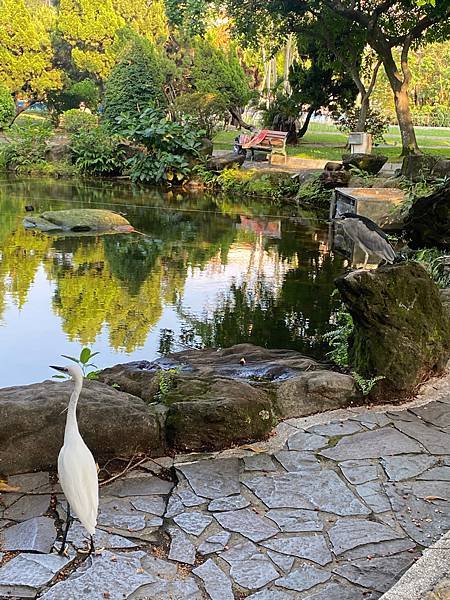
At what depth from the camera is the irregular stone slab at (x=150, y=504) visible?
343 cm

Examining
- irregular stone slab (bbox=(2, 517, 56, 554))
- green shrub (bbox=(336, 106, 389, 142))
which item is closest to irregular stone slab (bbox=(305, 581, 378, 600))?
irregular stone slab (bbox=(2, 517, 56, 554))

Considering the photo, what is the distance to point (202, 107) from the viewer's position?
25328 millimetres

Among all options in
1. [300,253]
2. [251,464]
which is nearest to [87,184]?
[300,253]

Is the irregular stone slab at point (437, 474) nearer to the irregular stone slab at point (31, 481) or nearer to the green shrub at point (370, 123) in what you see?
the irregular stone slab at point (31, 481)

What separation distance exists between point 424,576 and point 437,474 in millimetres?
1309

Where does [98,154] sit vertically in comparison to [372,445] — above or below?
above

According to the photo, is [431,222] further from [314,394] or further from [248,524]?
[248,524]

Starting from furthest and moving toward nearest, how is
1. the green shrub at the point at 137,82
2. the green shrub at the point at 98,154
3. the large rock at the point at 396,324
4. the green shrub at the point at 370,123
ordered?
1. the green shrub at the point at 137,82
2. the green shrub at the point at 98,154
3. the green shrub at the point at 370,123
4. the large rock at the point at 396,324

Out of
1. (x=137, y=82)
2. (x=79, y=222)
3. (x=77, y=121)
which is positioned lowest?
(x=79, y=222)

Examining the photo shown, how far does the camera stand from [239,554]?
10.1 feet

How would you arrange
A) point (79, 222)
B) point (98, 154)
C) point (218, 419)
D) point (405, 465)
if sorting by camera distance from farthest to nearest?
point (98, 154) < point (79, 222) < point (218, 419) < point (405, 465)

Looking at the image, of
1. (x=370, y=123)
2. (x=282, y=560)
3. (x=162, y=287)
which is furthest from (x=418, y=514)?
(x=370, y=123)

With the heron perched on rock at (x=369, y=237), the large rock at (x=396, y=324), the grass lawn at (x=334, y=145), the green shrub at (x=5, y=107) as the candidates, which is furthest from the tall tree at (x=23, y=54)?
the large rock at (x=396, y=324)

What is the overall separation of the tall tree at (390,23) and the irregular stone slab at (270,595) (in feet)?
55.7
